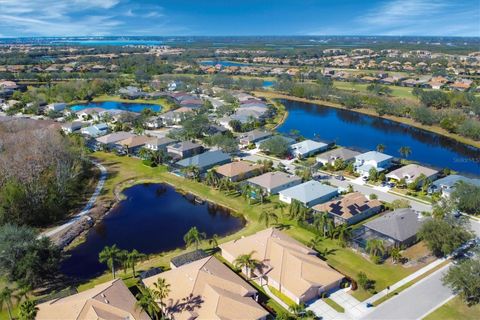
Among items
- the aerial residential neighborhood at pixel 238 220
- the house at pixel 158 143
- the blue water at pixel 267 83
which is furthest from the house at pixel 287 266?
the blue water at pixel 267 83

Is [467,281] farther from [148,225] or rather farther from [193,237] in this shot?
[148,225]

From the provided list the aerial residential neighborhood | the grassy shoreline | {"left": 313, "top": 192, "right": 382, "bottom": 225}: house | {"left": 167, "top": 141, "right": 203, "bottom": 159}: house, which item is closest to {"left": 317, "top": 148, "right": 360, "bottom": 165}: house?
the aerial residential neighborhood

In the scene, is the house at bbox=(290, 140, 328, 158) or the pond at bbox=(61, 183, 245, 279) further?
the house at bbox=(290, 140, 328, 158)

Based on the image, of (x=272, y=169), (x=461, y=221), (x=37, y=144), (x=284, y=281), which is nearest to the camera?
(x=284, y=281)

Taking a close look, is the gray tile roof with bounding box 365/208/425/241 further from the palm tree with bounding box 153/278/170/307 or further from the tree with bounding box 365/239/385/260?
the palm tree with bounding box 153/278/170/307

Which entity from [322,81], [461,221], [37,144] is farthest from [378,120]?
[37,144]

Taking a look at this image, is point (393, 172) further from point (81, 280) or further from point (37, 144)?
point (37, 144)

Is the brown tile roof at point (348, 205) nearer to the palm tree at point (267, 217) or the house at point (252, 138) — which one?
the palm tree at point (267, 217)

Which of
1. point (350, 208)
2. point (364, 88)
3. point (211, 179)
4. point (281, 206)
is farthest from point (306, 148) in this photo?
point (364, 88)
